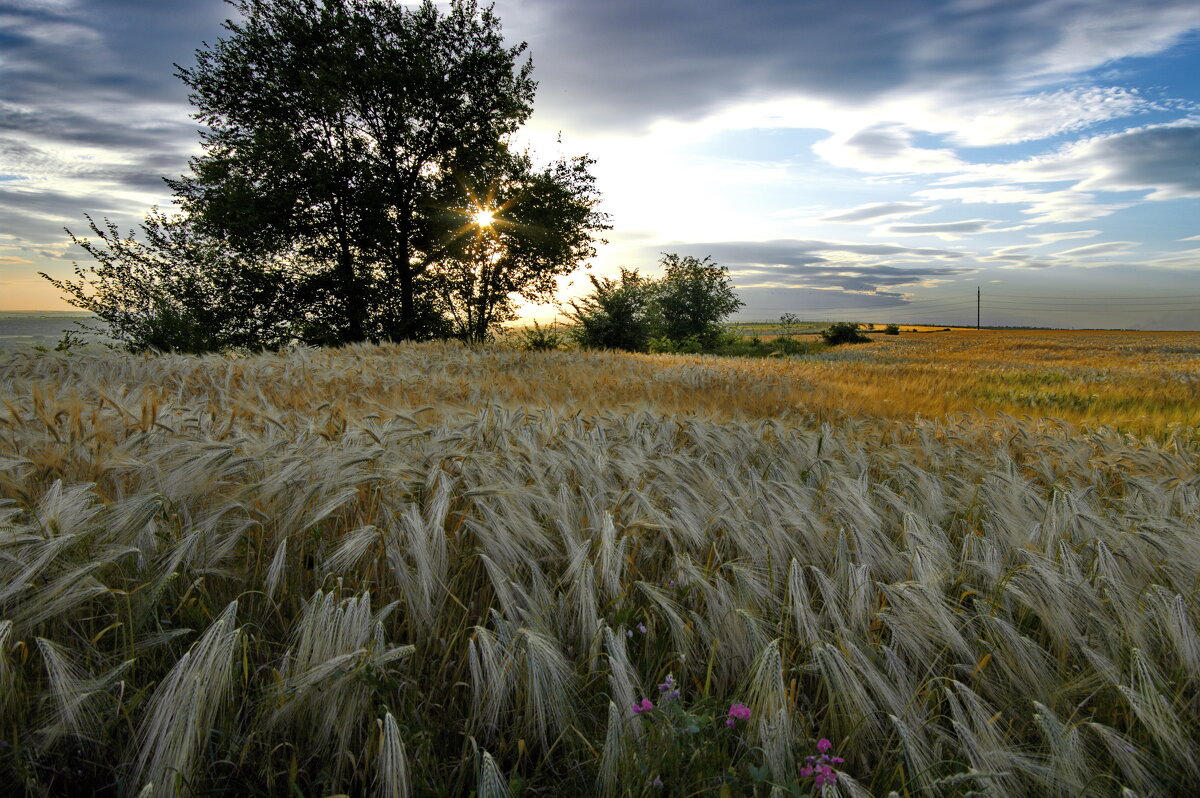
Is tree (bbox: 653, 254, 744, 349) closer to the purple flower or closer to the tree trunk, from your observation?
the tree trunk

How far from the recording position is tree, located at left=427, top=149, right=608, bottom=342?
882 inches

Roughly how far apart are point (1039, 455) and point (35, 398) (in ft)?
20.0

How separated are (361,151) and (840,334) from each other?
41231mm

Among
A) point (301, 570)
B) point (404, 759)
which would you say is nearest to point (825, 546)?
point (404, 759)

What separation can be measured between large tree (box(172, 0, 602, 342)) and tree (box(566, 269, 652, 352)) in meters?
3.02

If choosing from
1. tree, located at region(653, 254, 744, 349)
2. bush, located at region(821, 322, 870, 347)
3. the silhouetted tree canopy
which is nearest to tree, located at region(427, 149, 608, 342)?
the silhouetted tree canopy

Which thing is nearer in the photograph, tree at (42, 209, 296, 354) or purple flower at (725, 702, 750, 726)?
purple flower at (725, 702, 750, 726)

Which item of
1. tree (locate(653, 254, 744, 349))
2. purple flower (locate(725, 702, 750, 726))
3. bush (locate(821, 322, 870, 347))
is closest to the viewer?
purple flower (locate(725, 702, 750, 726))

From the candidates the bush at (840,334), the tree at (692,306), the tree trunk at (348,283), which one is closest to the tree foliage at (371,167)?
the tree trunk at (348,283)

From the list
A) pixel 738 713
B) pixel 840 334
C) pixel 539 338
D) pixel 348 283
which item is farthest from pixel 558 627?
pixel 840 334

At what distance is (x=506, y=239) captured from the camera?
23297 mm

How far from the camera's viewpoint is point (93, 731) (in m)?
1.40

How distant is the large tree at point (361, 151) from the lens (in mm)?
20297

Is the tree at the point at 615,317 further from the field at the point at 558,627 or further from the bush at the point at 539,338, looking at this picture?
the field at the point at 558,627
